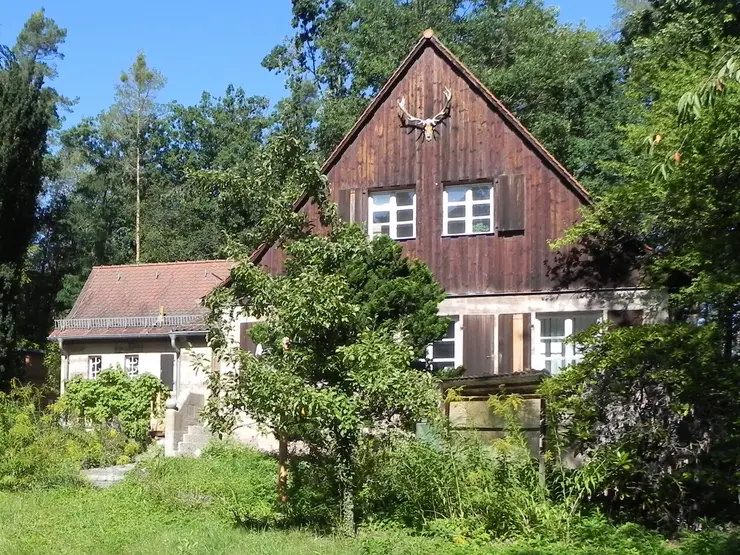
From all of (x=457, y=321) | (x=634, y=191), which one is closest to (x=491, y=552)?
(x=634, y=191)

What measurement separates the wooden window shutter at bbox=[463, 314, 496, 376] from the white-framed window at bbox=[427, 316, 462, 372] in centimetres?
15

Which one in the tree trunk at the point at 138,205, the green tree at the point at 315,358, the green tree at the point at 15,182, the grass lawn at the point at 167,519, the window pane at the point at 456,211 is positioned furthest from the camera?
the tree trunk at the point at 138,205

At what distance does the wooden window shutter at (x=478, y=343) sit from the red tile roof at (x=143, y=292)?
11.3 metres

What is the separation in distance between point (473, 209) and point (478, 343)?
9.52 feet

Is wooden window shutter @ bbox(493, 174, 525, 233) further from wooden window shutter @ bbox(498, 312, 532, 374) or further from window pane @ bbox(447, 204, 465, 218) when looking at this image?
wooden window shutter @ bbox(498, 312, 532, 374)

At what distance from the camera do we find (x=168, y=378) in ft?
→ 90.2

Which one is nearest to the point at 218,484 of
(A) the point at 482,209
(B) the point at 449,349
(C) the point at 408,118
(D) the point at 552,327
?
(B) the point at 449,349

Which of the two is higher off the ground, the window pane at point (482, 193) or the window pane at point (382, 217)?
the window pane at point (482, 193)

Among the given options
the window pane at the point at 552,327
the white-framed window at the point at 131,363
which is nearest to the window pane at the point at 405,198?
the window pane at the point at 552,327

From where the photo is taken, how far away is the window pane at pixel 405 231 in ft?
62.9

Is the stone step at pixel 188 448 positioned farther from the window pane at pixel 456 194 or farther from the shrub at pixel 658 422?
the shrub at pixel 658 422

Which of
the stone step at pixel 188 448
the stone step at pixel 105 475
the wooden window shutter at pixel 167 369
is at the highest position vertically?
the wooden window shutter at pixel 167 369

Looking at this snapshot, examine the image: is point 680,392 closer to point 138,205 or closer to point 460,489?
point 460,489

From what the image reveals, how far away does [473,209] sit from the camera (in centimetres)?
1888
